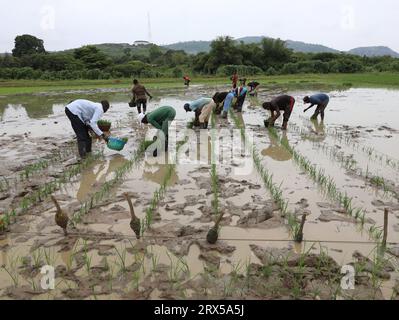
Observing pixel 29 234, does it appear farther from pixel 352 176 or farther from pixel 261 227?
pixel 352 176

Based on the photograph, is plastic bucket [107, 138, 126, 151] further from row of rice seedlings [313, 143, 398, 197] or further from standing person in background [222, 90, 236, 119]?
standing person in background [222, 90, 236, 119]

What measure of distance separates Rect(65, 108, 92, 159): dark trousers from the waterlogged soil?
32 centimetres

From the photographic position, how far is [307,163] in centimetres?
577

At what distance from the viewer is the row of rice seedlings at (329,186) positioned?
148 inches

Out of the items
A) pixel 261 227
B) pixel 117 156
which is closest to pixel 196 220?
pixel 261 227

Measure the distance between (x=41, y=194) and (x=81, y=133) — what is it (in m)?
1.80

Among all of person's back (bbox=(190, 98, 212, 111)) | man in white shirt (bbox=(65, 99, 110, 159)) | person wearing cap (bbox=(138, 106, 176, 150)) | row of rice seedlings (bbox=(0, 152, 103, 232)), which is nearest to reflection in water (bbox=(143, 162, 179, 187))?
person wearing cap (bbox=(138, 106, 176, 150))

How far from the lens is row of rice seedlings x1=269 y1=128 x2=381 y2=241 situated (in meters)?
3.75

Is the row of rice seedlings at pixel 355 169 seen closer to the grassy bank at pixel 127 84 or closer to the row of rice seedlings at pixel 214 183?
the row of rice seedlings at pixel 214 183

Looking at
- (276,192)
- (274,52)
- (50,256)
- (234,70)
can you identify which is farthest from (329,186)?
(274,52)

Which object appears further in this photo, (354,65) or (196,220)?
(354,65)

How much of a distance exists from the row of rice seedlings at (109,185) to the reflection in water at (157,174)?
0.99 feet

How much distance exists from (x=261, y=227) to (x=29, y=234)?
2.40 meters

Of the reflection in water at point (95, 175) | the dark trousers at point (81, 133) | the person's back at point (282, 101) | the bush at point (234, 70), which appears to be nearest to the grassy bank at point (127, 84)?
the bush at point (234, 70)
